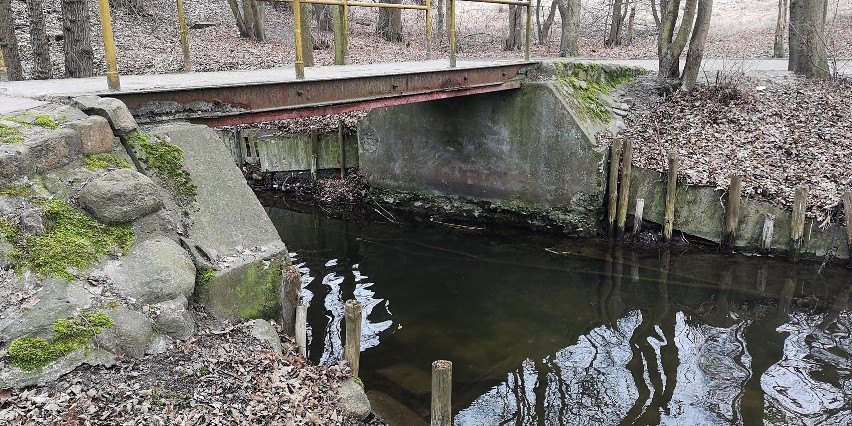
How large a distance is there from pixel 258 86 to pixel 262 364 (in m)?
4.00

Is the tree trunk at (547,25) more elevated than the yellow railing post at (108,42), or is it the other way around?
the tree trunk at (547,25)

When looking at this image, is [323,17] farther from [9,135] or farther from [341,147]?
[9,135]

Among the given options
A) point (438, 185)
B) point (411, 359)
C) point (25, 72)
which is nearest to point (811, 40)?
point (438, 185)

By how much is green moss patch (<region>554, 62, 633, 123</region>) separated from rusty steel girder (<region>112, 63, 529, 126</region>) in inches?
104

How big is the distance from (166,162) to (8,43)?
9439mm

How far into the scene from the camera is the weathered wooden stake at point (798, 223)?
10.6 metres

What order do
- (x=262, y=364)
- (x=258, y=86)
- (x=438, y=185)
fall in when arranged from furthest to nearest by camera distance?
(x=438, y=185), (x=258, y=86), (x=262, y=364)

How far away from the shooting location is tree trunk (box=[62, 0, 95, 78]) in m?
13.0

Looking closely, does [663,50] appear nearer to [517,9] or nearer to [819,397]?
[819,397]

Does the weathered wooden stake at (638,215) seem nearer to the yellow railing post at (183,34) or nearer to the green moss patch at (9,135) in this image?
the yellow railing post at (183,34)

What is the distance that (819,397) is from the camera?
7312mm

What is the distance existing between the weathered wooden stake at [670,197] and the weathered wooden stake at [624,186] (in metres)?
0.78

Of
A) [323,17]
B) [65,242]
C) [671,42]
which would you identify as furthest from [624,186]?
[323,17]

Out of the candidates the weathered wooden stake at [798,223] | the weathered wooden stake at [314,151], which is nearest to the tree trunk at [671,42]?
the weathered wooden stake at [798,223]
